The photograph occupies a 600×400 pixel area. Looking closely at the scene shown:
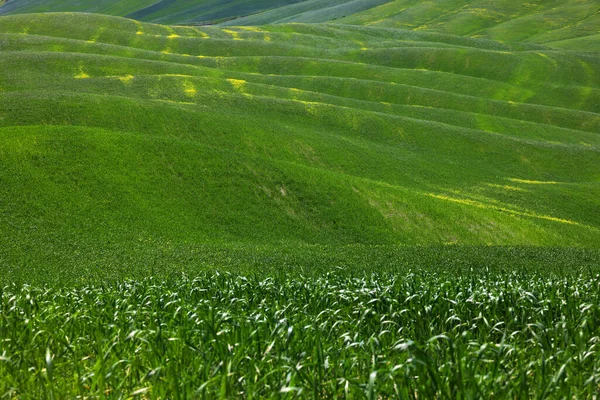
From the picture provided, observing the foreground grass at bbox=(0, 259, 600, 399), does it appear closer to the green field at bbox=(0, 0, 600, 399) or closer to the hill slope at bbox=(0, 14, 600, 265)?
the green field at bbox=(0, 0, 600, 399)

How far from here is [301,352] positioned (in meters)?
9.38

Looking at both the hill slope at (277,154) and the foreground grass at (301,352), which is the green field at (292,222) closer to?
the foreground grass at (301,352)

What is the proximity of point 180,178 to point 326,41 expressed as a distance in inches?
4781

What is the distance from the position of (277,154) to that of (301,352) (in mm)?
57573

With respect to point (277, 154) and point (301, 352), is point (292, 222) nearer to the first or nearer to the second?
point (277, 154)

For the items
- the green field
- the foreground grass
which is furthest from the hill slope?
the foreground grass

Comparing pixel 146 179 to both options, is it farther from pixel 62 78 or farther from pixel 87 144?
pixel 62 78

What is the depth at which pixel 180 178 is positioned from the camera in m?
51.5

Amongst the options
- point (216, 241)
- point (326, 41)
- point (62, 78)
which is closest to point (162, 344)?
point (216, 241)

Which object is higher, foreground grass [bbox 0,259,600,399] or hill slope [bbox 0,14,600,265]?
foreground grass [bbox 0,259,600,399]

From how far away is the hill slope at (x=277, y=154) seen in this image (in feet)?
149

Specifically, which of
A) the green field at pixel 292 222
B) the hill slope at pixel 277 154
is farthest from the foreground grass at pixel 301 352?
the hill slope at pixel 277 154

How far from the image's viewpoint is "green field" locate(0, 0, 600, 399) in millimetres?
8898

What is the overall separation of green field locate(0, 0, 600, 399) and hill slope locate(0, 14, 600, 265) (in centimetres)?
30
